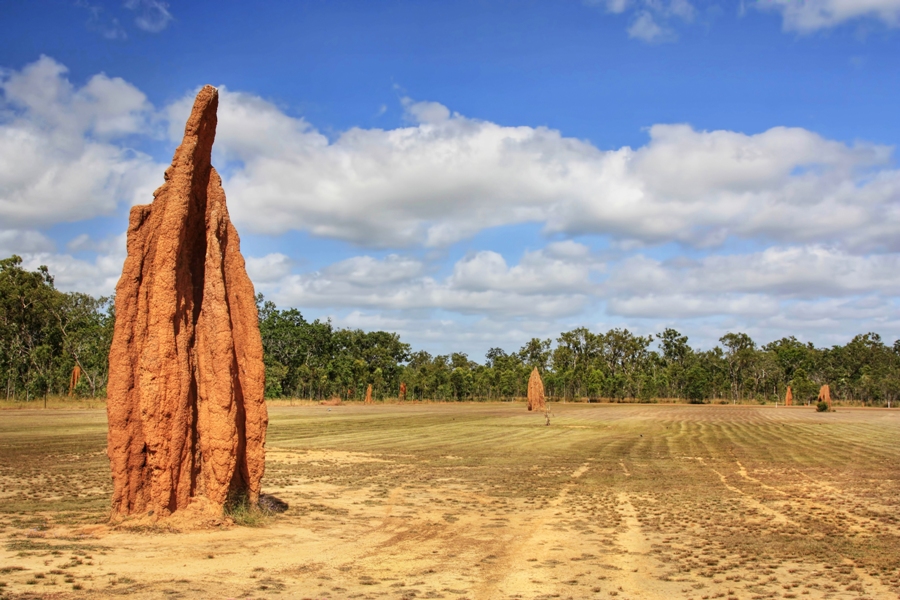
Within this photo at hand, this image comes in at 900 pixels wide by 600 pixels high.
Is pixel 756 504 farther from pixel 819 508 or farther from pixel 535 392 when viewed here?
pixel 535 392

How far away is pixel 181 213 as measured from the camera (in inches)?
523

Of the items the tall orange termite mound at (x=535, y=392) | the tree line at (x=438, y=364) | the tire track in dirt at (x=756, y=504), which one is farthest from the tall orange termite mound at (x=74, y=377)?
the tire track in dirt at (x=756, y=504)

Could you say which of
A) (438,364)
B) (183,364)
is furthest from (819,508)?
(438,364)

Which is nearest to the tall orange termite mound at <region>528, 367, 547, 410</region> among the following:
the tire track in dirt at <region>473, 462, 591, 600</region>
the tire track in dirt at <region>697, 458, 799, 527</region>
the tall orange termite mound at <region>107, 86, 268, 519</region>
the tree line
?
the tree line

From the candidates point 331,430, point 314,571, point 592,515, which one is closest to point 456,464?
point 592,515

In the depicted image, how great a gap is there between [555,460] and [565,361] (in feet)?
398

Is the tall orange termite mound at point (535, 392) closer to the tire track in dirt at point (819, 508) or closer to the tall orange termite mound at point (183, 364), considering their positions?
the tire track in dirt at point (819, 508)

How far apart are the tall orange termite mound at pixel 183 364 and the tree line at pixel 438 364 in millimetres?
74202

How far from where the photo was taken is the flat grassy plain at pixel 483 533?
9516 millimetres

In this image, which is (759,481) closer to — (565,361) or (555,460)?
(555,460)

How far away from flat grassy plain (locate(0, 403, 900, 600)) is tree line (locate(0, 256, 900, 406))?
68.7 m

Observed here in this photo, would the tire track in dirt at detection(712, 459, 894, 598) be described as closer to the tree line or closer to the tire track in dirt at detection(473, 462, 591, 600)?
the tire track in dirt at detection(473, 462, 591, 600)

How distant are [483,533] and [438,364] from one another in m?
119

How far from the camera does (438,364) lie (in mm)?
132500
